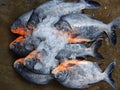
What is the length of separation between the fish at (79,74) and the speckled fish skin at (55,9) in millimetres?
446

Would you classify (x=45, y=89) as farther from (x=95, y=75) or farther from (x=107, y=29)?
(x=107, y=29)

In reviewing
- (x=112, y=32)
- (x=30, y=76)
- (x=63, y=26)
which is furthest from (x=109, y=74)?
(x=30, y=76)

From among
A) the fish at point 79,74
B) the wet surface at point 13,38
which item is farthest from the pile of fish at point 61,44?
the wet surface at point 13,38

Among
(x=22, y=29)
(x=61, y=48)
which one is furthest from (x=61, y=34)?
(x=22, y=29)

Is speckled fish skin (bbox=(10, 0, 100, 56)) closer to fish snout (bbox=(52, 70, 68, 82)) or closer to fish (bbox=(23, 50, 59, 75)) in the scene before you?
fish (bbox=(23, 50, 59, 75))

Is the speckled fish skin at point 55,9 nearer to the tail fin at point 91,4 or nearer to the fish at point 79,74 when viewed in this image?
the tail fin at point 91,4

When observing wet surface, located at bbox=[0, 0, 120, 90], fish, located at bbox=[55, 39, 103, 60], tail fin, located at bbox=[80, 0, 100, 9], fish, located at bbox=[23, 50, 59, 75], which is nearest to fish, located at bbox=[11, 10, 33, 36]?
wet surface, located at bbox=[0, 0, 120, 90]

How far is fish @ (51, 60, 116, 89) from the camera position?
366 cm

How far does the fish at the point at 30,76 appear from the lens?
3.72 meters

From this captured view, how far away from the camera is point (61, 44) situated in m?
3.67

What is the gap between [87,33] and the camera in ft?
12.2

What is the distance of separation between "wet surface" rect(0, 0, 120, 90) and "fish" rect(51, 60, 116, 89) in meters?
0.17

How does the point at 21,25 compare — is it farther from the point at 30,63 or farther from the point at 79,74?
the point at 79,74

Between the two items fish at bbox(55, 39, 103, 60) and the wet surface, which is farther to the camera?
the wet surface
